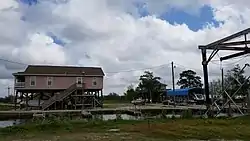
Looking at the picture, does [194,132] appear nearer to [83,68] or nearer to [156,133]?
[156,133]

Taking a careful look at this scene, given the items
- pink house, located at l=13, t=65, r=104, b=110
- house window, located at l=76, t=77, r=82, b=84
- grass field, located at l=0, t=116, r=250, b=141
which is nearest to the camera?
grass field, located at l=0, t=116, r=250, b=141

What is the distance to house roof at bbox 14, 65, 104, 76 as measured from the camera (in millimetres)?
47281

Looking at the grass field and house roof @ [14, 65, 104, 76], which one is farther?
house roof @ [14, 65, 104, 76]

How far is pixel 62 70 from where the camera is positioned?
161ft

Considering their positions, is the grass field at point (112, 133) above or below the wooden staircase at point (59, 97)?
below

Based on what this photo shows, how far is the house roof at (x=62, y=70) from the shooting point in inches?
1861

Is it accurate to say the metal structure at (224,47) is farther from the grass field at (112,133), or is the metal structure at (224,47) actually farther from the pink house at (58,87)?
the pink house at (58,87)

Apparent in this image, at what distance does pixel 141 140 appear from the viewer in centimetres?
1097

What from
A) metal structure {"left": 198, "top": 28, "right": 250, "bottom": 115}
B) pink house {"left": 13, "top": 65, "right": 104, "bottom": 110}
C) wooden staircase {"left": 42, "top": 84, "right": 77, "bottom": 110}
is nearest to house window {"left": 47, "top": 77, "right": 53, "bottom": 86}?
pink house {"left": 13, "top": 65, "right": 104, "bottom": 110}

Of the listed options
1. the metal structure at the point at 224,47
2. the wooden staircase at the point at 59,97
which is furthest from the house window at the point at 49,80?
the metal structure at the point at 224,47

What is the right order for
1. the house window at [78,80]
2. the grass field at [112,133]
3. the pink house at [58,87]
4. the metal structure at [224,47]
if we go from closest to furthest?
the grass field at [112,133] → the metal structure at [224,47] → the pink house at [58,87] → the house window at [78,80]

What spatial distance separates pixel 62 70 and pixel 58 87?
114 inches

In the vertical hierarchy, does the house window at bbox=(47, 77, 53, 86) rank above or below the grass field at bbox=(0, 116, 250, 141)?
above

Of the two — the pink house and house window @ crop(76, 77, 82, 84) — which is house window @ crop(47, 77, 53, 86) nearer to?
the pink house
